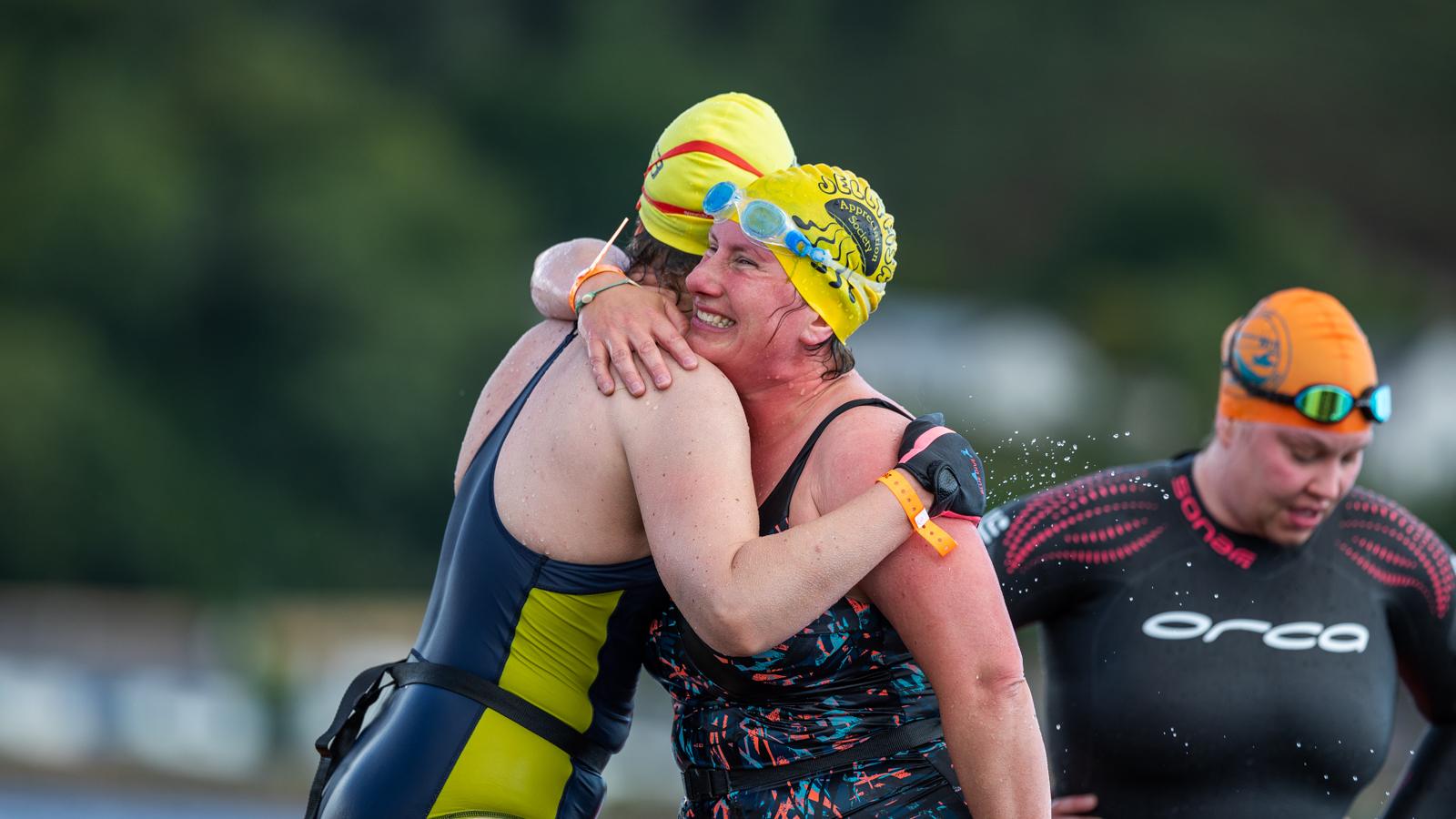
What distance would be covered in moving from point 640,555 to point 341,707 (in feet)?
2.50

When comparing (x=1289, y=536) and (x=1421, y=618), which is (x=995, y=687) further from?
(x=1421, y=618)

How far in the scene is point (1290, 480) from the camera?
452 centimetres

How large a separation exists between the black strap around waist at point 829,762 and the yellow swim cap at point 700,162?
3.46 ft

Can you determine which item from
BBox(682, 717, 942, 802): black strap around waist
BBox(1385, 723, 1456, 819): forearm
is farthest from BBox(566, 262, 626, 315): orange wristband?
BBox(1385, 723, 1456, 819): forearm

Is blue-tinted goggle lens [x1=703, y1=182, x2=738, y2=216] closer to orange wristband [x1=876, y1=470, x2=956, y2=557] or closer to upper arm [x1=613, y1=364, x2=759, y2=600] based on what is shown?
upper arm [x1=613, y1=364, x2=759, y2=600]

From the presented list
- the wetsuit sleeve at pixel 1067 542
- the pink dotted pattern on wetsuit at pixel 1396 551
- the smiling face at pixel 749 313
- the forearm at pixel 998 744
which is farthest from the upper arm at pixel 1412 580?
the smiling face at pixel 749 313

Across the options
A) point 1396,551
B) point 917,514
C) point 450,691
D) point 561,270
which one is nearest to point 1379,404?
point 1396,551

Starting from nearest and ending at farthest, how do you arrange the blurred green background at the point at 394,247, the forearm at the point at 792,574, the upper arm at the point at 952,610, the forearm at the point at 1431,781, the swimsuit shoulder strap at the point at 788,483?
the forearm at the point at 792,574 < the upper arm at the point at 952,610 < the swimsuit shoulder strap at the point at 788,483 < the forearm at the point at 1431,781 < the blurred green background at the point at 394,247

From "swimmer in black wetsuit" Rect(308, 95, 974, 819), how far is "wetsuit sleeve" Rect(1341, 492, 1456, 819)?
1.87 m

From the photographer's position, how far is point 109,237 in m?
31.1

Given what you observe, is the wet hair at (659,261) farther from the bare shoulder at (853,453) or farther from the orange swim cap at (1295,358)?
the orange swim cap at (1295,358)

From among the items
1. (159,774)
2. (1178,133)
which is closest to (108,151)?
(159,774)

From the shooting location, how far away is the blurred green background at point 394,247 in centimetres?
2978

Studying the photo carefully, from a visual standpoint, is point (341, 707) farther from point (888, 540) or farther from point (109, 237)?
point (109, 237)
